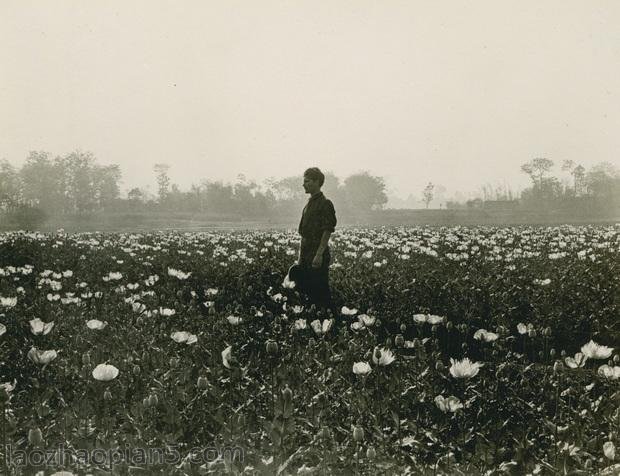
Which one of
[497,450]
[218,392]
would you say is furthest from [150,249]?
[497,450]

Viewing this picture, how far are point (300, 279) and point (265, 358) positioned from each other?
1.89m

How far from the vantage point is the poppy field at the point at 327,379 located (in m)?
2.52

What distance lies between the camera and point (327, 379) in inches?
140

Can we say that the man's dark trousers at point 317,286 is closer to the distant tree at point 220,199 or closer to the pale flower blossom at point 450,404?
the pale flower blossom at point 450,404

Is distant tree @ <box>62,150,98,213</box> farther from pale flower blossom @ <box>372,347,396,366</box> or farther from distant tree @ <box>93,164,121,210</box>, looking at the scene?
pale flower blossom @ <box>372,347,396,366</box>

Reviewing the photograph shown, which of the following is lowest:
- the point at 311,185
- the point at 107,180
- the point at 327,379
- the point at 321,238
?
the point at 327,379

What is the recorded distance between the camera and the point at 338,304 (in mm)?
6172

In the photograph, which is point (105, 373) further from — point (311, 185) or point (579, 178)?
point (579, 178)

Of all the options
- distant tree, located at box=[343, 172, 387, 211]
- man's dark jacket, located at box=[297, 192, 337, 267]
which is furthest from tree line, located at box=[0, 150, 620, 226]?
man's dark jacket, located at box=[297, 192, 337, 267]

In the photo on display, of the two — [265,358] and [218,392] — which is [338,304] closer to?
[265,358]

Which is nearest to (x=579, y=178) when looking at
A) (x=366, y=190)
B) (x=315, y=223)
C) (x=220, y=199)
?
(x=366, y=190)

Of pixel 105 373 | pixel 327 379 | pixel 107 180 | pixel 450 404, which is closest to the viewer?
pixel 450 404

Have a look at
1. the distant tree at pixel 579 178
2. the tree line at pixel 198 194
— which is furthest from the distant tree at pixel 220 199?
the distant tree at pixel 579 178

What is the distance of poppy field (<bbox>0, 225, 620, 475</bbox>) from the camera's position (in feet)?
8.27
